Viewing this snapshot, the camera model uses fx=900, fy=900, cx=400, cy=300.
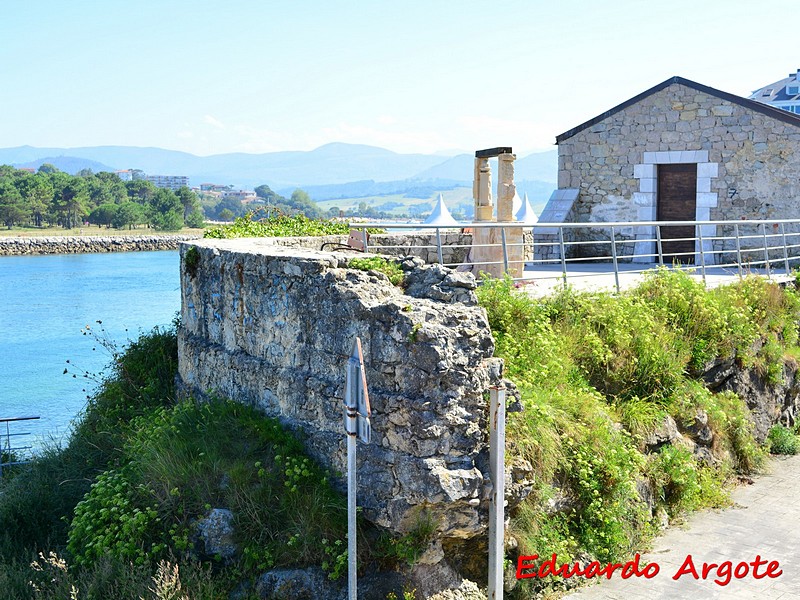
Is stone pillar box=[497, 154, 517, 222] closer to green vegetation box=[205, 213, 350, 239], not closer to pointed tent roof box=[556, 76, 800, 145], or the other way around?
green vegetation box=[205, 213, 350, 239]

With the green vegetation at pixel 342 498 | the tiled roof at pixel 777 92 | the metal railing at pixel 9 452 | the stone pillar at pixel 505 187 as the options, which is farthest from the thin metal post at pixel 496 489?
the tiled roof at pixel 777 92

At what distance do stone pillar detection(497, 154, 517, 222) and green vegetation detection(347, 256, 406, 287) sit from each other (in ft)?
21.6

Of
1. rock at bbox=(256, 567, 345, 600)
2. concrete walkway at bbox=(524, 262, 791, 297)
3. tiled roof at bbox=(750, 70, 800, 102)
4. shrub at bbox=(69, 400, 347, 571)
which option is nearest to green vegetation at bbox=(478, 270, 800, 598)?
concrete walkway at bbox=(524, 262, 791, 297)

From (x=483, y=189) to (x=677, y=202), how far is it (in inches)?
253

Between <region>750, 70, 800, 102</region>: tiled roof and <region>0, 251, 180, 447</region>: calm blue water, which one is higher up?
<region>750, 70, 800, 102</region>: tiled roof

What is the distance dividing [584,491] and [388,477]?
7.31ft

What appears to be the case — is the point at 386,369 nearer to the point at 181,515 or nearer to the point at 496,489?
the point at 496,489

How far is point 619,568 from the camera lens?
818 centimetres

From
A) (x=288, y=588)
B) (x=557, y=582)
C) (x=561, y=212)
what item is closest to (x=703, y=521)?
(x=557, y=582)

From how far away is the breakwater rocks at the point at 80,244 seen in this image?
283 feet

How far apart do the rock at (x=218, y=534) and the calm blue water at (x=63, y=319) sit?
517 cm

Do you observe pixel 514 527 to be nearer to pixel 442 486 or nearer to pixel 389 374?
pixel 442 486

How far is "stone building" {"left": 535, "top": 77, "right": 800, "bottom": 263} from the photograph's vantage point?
58.8ft

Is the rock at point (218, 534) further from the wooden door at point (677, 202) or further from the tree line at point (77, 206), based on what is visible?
the tree line at point (77, 206)
